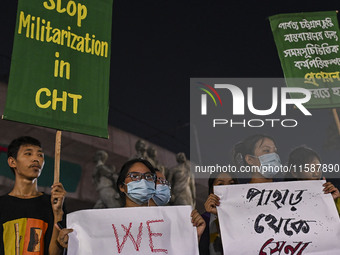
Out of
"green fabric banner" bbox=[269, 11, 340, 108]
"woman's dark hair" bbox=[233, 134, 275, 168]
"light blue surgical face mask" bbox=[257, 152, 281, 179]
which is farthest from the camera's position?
"green fabric banner" bbox=[269, 11, 340, 108]

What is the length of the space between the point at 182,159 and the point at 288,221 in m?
8.59

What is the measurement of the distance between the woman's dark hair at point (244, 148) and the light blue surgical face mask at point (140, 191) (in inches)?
33.5

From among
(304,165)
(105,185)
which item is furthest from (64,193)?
(105,185)

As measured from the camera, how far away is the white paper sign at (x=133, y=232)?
2.92m

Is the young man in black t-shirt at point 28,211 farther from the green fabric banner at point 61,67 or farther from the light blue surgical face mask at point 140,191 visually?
the light blue surgical face mask at point 140,191

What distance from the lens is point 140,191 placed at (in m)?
3.32

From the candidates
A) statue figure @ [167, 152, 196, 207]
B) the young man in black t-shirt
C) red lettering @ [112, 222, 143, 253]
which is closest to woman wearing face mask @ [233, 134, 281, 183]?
red lettering @ [112, 222, 143, 253]

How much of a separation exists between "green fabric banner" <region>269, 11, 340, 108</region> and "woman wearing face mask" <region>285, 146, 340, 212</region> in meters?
1.30

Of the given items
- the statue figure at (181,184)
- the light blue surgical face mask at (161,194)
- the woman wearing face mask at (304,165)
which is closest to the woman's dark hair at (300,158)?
the woman wearing face mask at (304,165)

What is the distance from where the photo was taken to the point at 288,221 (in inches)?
120

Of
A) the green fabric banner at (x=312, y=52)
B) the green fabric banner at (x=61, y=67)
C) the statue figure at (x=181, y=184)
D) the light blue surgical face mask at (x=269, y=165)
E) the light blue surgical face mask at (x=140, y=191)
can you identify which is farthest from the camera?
the statue figure at (x=181, y=184)

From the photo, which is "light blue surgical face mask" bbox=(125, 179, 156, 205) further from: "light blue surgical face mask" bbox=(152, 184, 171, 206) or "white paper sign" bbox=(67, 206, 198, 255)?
"light blue surgical face mask" bbox=(152, 184, 171, 206)

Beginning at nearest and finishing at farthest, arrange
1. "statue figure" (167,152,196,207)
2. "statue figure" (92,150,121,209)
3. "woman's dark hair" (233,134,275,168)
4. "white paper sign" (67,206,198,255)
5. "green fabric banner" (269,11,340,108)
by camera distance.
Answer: "white paper sign" (67,206,198,255) < "woman's dark hair" (233,134,275,168) < "green fabric banner" (269,11,340,108) < "statue figure" (92,150,121,209) < "statue figure" (167,152,196,207)

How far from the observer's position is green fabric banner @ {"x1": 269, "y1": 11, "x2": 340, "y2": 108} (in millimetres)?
4859
